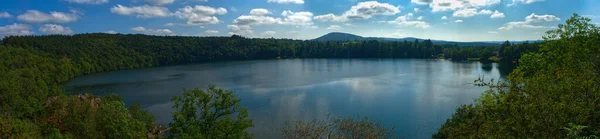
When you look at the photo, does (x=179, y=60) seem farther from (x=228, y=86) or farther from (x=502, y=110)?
(x=502, y=110)

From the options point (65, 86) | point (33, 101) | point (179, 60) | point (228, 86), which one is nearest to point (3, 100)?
point (33, 101)

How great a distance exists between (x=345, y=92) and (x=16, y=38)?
79640 mm

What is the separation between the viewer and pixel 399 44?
438ft

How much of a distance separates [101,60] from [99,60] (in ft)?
1.60

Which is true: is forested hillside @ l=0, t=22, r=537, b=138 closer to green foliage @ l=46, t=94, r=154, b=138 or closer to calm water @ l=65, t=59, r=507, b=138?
green foliage @ l=46, t=94, r=154, b=138

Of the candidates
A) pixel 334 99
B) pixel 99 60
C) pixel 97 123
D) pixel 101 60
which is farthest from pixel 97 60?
pixel 97 123

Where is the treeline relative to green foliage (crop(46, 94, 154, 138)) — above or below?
above

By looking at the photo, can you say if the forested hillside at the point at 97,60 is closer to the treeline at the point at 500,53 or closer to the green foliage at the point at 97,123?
the green foliage at the point at 97,123

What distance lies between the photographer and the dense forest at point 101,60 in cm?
1934

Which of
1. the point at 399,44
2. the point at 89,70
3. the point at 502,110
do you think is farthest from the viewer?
the point at 399,44

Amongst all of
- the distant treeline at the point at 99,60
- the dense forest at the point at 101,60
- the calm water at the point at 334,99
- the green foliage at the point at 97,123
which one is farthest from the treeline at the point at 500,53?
the green foliage at the point at 97,123

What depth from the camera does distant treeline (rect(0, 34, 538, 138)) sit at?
1942cm

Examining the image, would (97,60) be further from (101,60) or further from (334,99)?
(334,99)

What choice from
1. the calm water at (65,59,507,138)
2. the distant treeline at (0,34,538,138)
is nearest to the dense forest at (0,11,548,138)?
the distant treeline at (0,34,538,138)
